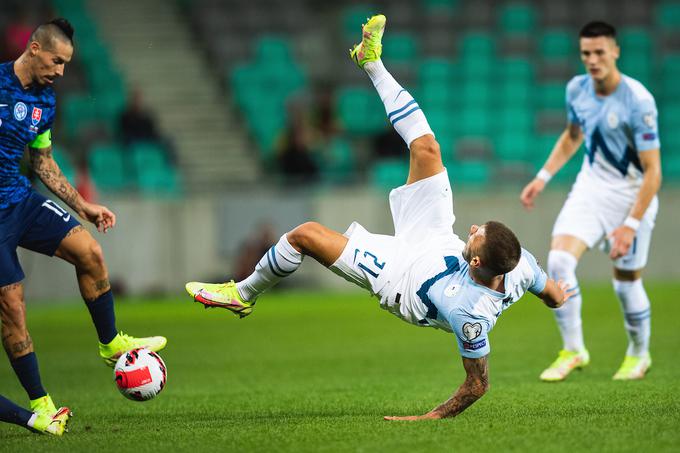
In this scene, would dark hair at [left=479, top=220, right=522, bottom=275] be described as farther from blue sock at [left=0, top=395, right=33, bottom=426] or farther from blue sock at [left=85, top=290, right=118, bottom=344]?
blue sock at [left=0, top=395, right=33, bottom=426]

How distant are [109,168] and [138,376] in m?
12.4

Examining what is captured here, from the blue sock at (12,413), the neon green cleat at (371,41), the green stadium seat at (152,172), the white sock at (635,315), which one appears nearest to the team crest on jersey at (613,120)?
the white sock at (635,315)

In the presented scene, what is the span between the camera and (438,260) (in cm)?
684

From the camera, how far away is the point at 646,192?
8.42m

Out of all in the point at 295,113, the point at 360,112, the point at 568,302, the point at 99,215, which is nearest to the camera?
the point at 99,215

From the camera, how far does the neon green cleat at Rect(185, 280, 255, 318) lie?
7297mm

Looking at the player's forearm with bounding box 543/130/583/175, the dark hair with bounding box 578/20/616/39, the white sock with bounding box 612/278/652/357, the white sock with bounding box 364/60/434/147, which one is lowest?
the white sock with bounding box 612/278/652/357

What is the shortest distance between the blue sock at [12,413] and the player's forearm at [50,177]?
1446 millimetres

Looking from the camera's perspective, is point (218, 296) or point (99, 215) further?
point (99, 215)

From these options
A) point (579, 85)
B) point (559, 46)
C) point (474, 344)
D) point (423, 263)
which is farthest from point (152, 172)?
point (474, 344)

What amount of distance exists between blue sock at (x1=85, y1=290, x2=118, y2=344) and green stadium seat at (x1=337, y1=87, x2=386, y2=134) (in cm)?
1335

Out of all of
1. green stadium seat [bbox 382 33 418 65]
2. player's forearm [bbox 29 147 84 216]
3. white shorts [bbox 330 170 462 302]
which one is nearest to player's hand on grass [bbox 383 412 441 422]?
white shorts [bbox 330 170 462 302]

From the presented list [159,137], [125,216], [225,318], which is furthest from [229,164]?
[225,318]

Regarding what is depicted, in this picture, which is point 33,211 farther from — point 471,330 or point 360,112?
point 360,112
